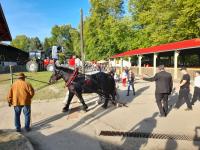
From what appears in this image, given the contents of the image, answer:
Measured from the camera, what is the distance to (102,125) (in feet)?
33.8

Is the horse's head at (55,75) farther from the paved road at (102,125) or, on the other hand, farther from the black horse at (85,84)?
the paved road at (102,125)

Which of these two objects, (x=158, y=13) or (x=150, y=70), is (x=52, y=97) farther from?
(x=158, y=13)

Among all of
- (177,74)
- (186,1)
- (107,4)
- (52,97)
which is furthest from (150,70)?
(107,4)

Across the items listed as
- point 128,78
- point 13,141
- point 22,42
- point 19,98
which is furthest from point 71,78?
point 22,42

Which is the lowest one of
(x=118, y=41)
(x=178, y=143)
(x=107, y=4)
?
(x=178, y=143)

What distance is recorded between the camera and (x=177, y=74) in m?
27.8

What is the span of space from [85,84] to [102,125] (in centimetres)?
303

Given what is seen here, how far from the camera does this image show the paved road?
26.5ft

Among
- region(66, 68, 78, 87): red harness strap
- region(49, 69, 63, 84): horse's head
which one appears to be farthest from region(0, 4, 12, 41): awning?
region(66, 68, 78, 87): red harness strap

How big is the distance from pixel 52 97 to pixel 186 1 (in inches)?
1017

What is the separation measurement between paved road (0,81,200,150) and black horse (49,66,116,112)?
53 centimetres

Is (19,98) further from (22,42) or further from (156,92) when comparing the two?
(22,42)

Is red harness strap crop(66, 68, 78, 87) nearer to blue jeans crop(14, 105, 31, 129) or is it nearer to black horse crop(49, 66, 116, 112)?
black horse crop(49, 66, 116, 112)

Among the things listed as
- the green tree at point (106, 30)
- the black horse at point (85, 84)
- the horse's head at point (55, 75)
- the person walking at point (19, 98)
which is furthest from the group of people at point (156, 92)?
the green tree at point (106, 30)
